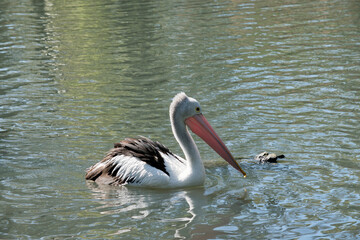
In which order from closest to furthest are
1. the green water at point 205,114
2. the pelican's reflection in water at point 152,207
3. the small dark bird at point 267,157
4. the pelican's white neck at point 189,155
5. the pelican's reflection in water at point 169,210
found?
the pelican's reflection in water at point 169,210
the pelican's reflection in water at point 152,207
the green water at point 205,114
the pelican's white neck at point 189,155
the small dark bird at point 267,157

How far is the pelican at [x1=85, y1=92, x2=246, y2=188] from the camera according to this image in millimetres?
6887

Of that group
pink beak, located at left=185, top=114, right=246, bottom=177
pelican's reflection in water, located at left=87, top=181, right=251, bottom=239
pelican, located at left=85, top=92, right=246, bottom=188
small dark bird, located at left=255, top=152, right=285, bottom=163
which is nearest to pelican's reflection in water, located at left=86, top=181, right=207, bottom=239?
pelican's reflection in water, located at left=87, top=181, right=251, bottom=239

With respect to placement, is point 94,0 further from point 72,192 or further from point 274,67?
point 72,192

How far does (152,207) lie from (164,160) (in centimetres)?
76

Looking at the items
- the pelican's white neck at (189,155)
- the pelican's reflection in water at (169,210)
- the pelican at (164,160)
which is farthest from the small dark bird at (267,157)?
the pelican's white neck at (189,155)

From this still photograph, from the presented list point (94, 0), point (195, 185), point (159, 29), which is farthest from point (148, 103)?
point (94, 0)

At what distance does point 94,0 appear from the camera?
23.3 metres

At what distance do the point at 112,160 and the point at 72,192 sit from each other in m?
0.60

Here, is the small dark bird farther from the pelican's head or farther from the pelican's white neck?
the pelican's white neck

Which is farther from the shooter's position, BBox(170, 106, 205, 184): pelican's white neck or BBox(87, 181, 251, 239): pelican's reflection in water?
BBox(170, 106, 205, 184): pelican's white neck

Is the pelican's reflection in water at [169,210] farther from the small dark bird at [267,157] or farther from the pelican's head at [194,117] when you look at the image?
the small dark bird at [267,157]

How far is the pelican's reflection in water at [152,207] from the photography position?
5.82m

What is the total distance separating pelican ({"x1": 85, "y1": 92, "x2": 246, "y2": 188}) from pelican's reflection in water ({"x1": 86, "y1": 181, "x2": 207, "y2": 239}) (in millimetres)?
109

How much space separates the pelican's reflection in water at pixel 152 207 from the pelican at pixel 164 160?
0.11 meters
